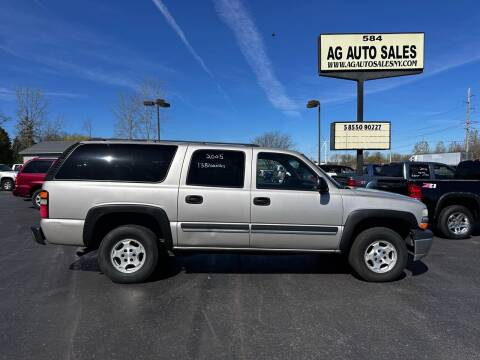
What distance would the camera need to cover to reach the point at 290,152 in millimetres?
4938

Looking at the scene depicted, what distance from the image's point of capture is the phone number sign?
13.5 meters

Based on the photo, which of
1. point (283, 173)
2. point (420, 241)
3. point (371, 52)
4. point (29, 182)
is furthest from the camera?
point (371, 52)

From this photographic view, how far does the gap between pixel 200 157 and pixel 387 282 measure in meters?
3.17

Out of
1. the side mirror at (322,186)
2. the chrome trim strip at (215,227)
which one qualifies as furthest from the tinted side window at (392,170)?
the chrome trim strip at (215,227)

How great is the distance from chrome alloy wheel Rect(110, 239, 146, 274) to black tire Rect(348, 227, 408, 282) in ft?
9.69

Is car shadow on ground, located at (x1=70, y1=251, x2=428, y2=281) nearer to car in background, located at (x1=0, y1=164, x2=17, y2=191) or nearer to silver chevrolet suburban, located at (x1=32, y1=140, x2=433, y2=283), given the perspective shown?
silver chevrolet suburban, located at (x1=32, y1=140, x2=433, y2=283)

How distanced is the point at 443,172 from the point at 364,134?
154 inches

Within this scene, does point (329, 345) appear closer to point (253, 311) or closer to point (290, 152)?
point (253, 311)

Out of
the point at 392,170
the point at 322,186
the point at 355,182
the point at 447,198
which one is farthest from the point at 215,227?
the point at 392,170

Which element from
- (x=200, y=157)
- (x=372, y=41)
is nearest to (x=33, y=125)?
(x=372, y=41)

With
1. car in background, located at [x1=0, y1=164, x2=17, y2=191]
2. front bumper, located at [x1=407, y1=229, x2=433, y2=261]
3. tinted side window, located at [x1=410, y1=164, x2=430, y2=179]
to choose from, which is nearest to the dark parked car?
tinted side window, located at [x1=410, y1=164, x2=430, y2=179]

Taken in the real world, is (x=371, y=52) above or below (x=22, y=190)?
above

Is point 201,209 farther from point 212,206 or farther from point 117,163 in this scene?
point 117,163

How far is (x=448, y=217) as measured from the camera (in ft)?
25.4
